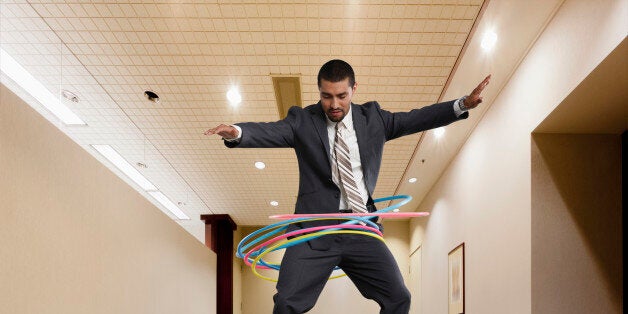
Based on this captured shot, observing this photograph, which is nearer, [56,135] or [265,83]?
[56,135]

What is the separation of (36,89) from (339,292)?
8.86m

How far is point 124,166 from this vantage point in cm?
948

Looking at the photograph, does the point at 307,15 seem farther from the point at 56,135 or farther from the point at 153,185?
the point at 153,185

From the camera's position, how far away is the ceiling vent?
249 inches

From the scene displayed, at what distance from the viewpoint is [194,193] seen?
Result: 11023mm

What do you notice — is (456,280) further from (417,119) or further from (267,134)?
(267,134)

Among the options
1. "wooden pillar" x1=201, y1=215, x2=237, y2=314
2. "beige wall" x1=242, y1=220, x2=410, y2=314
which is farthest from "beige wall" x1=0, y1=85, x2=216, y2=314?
"beige wall" x1=242, y1=220, x2=410, y2=314

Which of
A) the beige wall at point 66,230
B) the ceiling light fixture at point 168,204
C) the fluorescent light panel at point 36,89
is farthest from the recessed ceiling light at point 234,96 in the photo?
the ceiling light fixture at point 168,204

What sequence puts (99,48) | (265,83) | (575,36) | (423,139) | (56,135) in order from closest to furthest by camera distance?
(575,36) < (56,135) < (99,48) < (265,83) < (423,139)

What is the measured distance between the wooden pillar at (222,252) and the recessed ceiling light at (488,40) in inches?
334

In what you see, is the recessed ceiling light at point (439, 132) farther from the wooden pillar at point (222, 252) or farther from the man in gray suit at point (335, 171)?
the wooden pillar at point (222, 252)

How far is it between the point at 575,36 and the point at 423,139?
375 centimetres

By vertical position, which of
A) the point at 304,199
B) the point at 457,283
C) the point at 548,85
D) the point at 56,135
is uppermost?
the point at 548,85

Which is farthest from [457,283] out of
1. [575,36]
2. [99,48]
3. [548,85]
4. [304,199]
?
[304,199]
